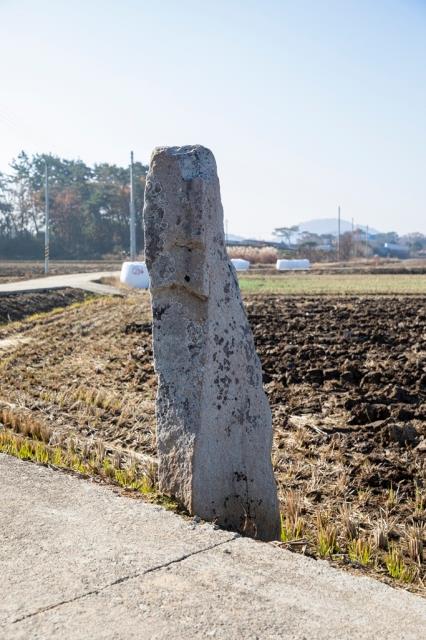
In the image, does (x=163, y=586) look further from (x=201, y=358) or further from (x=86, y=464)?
(x=86, y=464)

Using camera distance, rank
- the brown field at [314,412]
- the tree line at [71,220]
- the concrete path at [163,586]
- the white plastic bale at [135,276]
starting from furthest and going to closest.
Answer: the tree line at [71,220] < the white plastic bale at [135,276] < the brown field at [314,412] < the concrete path at [163,586]

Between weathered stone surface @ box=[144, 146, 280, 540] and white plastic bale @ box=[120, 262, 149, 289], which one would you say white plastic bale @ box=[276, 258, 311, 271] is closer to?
white plastic bale @ box=[120, 262, 149, 289]

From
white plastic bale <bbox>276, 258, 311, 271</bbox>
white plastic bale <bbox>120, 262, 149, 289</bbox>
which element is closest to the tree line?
white plastic bale <bbox>276, 258, 311, 271</bbox>

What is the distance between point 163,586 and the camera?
3.54 metres

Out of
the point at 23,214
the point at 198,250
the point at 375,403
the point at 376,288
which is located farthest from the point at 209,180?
the point at 23,214

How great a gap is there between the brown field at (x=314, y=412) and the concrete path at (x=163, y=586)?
18.7 inches

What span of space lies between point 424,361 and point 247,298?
45.9 ft

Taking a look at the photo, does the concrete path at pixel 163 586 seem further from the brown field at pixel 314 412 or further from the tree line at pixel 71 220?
the tree line at pixel 71 220

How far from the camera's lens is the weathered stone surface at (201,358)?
4613mm

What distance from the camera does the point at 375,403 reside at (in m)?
8.36

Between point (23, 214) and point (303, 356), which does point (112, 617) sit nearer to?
point (303, 356)

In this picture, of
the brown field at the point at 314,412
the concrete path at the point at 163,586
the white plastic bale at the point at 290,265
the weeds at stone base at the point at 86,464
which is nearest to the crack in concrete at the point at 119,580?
the concrete path at the point at 163,586

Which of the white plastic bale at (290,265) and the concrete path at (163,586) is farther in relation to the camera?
the white plastic bale at (290,265)

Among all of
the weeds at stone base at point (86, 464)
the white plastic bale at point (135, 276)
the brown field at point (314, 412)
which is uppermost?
the white plastic bale at point (135, 276)
